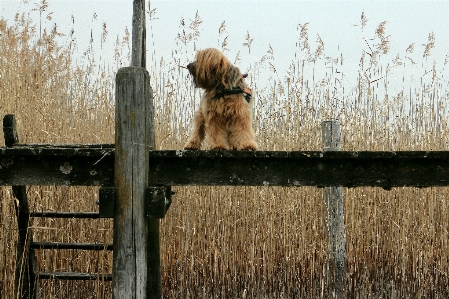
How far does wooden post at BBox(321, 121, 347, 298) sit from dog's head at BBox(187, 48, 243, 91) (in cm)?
162

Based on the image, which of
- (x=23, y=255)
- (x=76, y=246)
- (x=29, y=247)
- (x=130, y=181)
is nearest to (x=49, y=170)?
(x=130, y=181)

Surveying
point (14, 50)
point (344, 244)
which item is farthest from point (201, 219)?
point (14, 50)

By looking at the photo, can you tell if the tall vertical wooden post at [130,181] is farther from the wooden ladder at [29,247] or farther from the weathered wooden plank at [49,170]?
the wooden ladder at [29,247]

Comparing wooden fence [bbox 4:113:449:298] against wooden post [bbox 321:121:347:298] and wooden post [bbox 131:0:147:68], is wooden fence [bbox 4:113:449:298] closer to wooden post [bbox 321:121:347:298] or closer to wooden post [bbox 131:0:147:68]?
wooden post [bbox 131:0:147:68]

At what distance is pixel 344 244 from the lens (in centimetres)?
438

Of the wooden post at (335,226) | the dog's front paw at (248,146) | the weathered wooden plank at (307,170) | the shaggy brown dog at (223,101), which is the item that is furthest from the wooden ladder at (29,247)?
the wooden post at (335,226)

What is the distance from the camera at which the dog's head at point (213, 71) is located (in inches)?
111

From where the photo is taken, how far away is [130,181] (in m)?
1.99

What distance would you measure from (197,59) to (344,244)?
2412 millimetres

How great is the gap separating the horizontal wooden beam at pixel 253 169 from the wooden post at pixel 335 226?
2224 mm

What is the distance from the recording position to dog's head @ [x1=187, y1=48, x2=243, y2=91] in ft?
9.26

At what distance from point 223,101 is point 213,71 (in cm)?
19

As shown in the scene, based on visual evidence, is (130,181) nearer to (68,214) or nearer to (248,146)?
(248,146)

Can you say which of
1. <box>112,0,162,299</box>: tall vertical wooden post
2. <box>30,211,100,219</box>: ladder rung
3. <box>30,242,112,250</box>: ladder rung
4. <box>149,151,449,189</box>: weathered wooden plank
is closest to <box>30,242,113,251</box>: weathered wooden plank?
<box>30,242,112,250</box>: ladder rung
